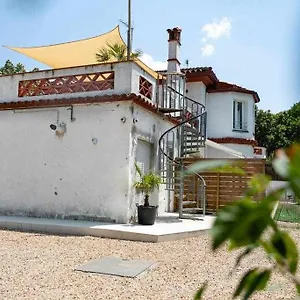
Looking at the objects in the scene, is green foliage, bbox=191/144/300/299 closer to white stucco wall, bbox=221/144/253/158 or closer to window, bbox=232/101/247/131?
white stucco wall, bbox=221/144/253/158

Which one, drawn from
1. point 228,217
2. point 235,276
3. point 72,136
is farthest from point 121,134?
point 228,217

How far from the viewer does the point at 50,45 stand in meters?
18.4

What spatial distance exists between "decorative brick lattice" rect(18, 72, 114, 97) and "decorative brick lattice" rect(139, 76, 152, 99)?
107 cm

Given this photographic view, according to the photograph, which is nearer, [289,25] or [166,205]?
[289,25]

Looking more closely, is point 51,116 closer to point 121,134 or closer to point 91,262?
point 121,134

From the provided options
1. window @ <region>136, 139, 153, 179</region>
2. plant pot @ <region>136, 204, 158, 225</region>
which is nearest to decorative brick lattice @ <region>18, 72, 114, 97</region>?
window @ <region>136, 139, 153, 179</region>

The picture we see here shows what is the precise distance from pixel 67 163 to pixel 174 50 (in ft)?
26.5

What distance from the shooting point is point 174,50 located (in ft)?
55.8

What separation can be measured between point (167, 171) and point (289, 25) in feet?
40.2

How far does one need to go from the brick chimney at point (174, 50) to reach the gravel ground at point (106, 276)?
371 inches

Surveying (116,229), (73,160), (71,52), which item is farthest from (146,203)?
(71,52)

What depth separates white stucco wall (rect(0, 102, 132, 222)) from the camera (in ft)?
37.0

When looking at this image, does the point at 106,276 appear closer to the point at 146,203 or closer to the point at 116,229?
the point at 116,229

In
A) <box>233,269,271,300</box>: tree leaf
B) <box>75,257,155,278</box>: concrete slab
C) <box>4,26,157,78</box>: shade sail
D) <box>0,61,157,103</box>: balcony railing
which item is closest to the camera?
<box>233,269,271,300</box>: tree leaf
